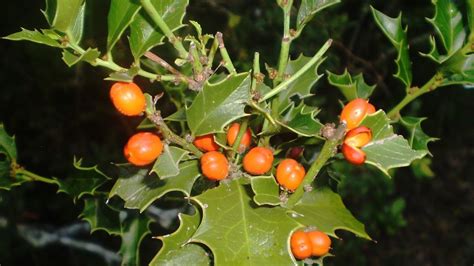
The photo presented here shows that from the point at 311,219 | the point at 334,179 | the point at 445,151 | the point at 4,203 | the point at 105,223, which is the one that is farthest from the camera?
the point at 445,151

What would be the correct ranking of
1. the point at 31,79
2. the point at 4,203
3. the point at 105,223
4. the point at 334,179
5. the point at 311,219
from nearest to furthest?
the point at 311,219 → the point at 334,179 → the point at 105,223 → the point at 4,203 → the point at 31,79

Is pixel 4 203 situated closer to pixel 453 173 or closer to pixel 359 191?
pixel 359 191

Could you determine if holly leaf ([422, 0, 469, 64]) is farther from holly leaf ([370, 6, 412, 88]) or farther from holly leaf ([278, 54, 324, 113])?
holly leaf ([278, 54, 324, 113])

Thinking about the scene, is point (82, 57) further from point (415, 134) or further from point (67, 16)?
point (415, 134)

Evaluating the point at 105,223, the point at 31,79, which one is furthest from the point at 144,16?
the point at 31,79

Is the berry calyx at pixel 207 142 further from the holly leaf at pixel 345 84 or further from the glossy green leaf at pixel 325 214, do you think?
the holly leaf at pixel 345 84

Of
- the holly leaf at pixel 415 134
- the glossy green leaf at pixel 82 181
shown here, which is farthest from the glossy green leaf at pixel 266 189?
the glossy green leaf at pixel 82 181

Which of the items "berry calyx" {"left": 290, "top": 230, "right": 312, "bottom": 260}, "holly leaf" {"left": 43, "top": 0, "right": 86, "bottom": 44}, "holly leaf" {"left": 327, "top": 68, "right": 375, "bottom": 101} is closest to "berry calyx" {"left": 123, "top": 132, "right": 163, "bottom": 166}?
"holly leaf" {"left": 43, "top": 0, "right": 86, "bottom": 44}

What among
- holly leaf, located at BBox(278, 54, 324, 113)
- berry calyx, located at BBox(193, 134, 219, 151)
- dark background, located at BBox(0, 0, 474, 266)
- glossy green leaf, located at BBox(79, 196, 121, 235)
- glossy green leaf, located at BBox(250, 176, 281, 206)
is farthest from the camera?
dark background, located at BBox(0, 0, 474, 266)
